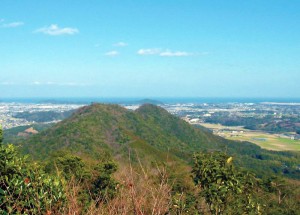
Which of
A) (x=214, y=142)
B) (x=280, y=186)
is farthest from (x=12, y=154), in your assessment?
(x=214, y=142)

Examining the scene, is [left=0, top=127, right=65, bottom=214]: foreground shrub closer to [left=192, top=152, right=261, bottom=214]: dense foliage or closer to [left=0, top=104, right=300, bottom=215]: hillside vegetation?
[left=0, top=104, right=300, bottom=215]: hillside vegetation

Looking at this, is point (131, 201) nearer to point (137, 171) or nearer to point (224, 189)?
point (224, 189)

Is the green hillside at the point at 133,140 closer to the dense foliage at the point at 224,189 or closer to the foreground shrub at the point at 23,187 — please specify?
the dense foliage at the point at 224,189

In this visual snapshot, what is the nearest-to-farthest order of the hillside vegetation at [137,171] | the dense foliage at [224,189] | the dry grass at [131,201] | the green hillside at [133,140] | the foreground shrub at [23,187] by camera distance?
the dry grass at [131,201] → the hillside vegetation at [137,171] → the foreground shrub at [23,187] → the dense foliage at [224,189] → the green hillside at [133,140]

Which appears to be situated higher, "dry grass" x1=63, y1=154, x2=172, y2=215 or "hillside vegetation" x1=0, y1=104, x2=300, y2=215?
"dry grass" x1=63, y1=154, x2=172, y2=215

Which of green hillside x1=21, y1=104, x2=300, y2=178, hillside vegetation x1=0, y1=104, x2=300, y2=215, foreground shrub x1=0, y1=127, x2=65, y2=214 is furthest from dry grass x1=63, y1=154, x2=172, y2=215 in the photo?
green hillside x1=21, y1=104, x2=300, y2=178

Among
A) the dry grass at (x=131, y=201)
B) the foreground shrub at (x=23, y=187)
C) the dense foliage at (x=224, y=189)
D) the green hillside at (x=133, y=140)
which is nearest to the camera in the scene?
the dry grass at (x=131, y=201)

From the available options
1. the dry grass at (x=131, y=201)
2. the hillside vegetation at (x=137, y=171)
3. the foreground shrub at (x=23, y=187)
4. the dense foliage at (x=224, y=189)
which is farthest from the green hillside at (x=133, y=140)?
the dry grass at (x=131, y=201)

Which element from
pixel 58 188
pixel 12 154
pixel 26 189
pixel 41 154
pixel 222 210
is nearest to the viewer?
pixel 26 189

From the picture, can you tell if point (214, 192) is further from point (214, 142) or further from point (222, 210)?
point (214, 142)
